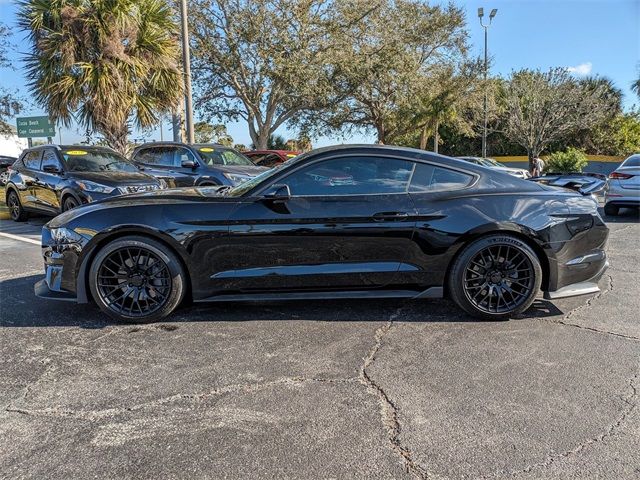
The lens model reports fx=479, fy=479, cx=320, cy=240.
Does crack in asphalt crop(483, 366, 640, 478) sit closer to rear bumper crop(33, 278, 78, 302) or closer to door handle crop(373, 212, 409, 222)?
door handle crop(373, 212, 409, 222)

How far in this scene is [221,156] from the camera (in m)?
10.7

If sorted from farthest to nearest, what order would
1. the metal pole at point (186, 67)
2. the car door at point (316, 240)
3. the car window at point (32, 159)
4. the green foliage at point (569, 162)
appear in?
1. the green foliage at point (569, 162)
2. the metal pole at point (186, 67)
3. the car window at point (32, 159)
4. the car door at point (316, 240)

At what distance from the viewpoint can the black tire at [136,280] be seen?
12.8 ft

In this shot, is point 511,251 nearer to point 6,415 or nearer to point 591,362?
point 591,362

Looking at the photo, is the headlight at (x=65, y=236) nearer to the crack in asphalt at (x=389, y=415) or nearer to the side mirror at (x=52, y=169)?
the crack in asphalt at (x=389, y=415)

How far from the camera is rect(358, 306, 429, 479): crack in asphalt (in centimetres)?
220

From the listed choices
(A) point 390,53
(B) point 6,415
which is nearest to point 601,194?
(A) point 390,53

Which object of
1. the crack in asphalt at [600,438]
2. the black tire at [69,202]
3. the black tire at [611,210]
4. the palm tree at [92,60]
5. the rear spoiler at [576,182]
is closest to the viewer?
the crack in asphalt at [600,438]

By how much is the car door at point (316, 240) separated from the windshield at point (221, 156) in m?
6.68

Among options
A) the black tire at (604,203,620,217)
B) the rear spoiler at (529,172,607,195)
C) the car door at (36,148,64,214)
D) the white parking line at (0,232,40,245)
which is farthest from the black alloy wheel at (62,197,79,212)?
the black tire at (604,203,620,217)

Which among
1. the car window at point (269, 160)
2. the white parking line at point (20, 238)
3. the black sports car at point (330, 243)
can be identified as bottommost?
the white parking line at point (20, 238)

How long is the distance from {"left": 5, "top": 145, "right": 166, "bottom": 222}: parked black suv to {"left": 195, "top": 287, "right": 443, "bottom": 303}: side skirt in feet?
15.8

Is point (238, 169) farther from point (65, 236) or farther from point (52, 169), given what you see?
point (65, 236)

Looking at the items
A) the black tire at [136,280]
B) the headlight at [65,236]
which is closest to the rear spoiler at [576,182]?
the black tire at [136,280]
